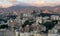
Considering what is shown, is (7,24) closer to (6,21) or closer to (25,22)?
(6,21)

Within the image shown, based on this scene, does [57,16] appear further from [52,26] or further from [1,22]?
[1,22]

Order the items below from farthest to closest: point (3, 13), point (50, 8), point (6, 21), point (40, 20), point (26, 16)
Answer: point (40, 20), point (26, 16), point (6, 21), point (50, 8), point (3, 13)

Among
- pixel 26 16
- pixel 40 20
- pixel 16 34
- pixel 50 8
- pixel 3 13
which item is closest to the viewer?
pixel 16 34

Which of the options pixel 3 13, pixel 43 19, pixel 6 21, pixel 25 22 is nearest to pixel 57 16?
pixel 43 19

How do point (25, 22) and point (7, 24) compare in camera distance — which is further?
point (25, 22)

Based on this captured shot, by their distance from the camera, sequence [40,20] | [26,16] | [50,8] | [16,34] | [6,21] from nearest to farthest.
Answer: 1. [16,34]
2. [50,8]
3. [6,21]
4. [26,16]
5. [40,20]

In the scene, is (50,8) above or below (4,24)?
above

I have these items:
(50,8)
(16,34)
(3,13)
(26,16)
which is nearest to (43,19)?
(26,16)

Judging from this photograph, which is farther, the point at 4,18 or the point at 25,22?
the point at 25,22

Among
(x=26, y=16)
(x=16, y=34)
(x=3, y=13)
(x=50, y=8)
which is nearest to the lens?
(x=16, y=34)
